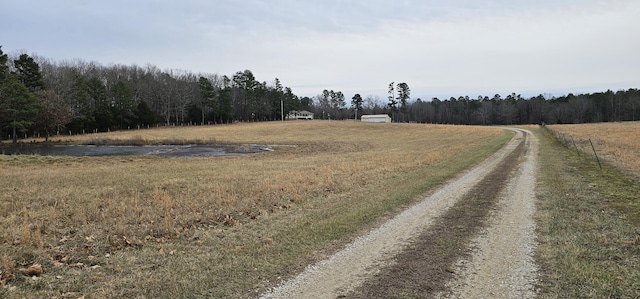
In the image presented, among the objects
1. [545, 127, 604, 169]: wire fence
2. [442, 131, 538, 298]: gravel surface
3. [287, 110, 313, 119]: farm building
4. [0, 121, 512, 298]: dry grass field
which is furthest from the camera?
[287, 110, 313, 119]: farm building

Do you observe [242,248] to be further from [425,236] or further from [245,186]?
[245,186]

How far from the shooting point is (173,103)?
9862 centimetres

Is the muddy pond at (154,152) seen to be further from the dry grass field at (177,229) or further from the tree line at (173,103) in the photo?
the dry grass field at (177,229)

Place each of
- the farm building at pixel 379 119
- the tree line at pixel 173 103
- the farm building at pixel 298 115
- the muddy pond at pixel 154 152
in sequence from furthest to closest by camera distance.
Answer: the farm building at pixel 298 115
the farm building at pixel 379 119
the tree line at pixel 173 103
the muddy pond at pixel 154 152

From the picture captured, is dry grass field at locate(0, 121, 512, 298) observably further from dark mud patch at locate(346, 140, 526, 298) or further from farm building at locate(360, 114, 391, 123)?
farm building at locate(360, 114, 391, 123)

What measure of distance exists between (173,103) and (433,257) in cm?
10120

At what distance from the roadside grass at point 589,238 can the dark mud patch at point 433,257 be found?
3.90ft

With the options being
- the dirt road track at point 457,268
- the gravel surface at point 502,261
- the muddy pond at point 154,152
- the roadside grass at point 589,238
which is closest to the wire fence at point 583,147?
the roadside grass at point 589,238

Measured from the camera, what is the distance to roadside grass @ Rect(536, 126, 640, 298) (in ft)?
16.6

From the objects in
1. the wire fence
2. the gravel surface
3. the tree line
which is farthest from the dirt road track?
the tree line

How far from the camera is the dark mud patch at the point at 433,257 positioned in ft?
16.5

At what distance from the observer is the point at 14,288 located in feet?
17.1

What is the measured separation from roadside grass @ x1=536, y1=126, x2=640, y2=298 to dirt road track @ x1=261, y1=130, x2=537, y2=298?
0.30 m

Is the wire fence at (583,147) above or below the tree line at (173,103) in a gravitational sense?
below
